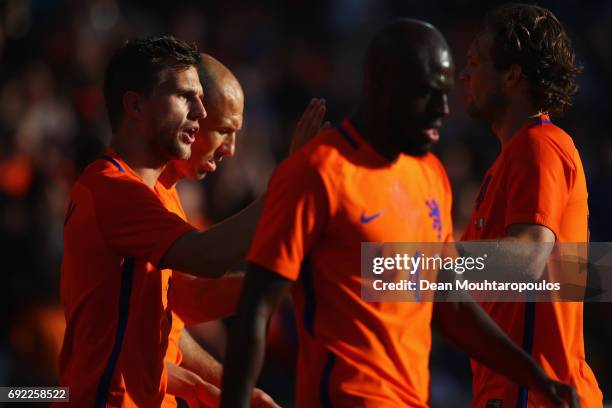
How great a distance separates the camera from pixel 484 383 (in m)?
5.14

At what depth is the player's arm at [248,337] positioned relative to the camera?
389cm

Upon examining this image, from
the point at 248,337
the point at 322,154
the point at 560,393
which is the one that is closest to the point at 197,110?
the point at 322,154

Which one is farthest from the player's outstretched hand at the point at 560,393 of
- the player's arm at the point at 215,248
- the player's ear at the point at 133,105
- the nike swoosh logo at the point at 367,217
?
the player's ear at the point at 133,105

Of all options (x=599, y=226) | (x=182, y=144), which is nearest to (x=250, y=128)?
(x=599, y=226)

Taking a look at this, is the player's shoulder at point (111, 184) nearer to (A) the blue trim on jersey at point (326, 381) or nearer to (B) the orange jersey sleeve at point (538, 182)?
(A) the blue trim on jersey at point (326, 381)

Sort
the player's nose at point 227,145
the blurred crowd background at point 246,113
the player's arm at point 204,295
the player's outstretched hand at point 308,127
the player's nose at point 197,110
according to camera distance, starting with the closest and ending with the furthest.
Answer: the player's outstretched hand at point 308,127
the player's nose at point 197,110
the player's arm at point 204,295
the player's nose at point 227,145
the blurred crowd background at point 246,113

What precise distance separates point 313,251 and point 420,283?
0.50 metres

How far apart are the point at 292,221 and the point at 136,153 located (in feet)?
4.75

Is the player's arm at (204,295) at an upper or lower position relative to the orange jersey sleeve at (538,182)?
lower

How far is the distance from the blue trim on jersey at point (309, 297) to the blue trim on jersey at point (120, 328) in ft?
3.38

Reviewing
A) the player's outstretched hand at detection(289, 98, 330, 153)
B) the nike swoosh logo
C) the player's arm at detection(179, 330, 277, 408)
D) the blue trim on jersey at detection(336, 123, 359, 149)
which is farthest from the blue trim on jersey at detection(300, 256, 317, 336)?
the player's arm at detection(179, 330, 277, 408)

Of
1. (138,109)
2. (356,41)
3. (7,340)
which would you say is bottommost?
(7,340)

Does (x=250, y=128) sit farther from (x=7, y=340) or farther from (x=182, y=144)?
(x=182, y=144)

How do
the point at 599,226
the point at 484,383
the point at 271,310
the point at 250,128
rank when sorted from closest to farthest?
the point at 271,310 < the point at 484,383 < the point at 599,226 < the point at 250,128
